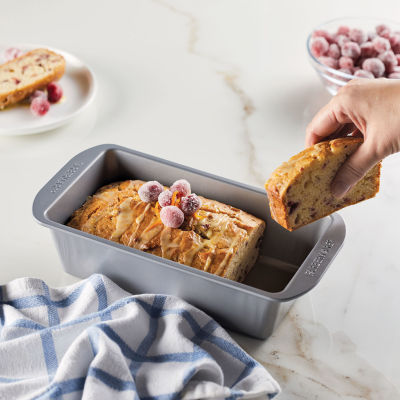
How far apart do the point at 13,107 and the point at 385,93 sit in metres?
1.47

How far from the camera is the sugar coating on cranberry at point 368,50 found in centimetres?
247

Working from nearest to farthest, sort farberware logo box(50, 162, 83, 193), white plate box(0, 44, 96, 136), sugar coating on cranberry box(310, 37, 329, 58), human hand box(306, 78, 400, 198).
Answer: human hand box(306, 78, 400, 198)
farberware logo box(50, 162, 83, 193)
white plate box(0, 44, 96, 136)
sugar coating on cranberry box(310, 37, 329, 58)

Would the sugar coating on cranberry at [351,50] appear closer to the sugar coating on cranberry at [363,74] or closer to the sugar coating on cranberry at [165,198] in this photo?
the sugar coating on cranberry at [363,74]

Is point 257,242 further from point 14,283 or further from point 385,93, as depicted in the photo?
point 14,283

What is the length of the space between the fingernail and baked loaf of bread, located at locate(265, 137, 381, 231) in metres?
0.01

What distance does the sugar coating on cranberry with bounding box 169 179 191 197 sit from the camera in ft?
5.72

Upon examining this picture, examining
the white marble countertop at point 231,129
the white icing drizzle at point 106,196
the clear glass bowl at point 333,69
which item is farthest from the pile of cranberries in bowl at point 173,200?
the clear glass bowl at point 333,69

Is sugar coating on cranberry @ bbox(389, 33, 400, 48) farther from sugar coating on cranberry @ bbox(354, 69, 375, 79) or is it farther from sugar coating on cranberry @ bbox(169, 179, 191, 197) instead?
sugar coating on cranberry @ bbox(169, 179, 191, 197)

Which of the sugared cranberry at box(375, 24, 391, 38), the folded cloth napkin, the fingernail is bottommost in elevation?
the folded cloth napkin

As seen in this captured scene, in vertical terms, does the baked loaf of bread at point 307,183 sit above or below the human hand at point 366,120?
below

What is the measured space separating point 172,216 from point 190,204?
2.4 inches

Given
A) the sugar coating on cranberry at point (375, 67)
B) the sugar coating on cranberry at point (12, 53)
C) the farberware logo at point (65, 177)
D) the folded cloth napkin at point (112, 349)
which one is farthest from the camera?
the sugar coating on cranberry at point (12, 53)

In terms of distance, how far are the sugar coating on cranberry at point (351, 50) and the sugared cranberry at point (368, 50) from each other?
25 mm

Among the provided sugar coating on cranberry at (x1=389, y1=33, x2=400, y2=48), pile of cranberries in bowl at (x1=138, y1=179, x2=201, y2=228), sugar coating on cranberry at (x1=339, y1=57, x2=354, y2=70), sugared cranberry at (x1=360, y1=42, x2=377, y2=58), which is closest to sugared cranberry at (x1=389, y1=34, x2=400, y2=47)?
sugar coating on cranberry at (x1=389, y1=33, x2=400, y2=48)
